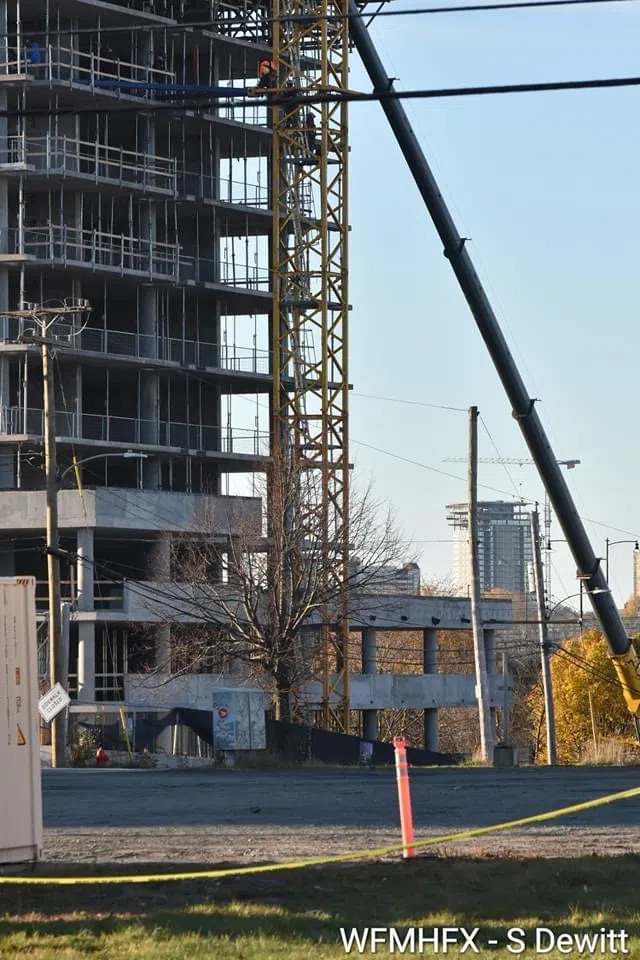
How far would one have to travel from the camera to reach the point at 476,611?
156 ft

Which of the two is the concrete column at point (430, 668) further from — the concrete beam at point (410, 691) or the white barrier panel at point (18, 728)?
the white barrier panel at point (18, 728)

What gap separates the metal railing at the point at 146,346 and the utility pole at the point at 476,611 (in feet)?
87.7

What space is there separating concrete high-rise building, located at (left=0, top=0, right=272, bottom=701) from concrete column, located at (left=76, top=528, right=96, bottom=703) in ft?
0.34

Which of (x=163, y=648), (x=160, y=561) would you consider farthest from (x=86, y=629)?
(x=160, y=561)

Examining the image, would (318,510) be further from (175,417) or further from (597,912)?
(597,912)

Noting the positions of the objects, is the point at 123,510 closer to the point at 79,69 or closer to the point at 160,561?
the point at 160,561

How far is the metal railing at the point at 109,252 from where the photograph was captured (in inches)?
2867

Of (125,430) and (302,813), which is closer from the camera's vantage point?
(302,813)

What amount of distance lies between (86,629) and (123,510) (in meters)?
5.21

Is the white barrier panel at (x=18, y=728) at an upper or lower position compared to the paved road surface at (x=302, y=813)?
upper

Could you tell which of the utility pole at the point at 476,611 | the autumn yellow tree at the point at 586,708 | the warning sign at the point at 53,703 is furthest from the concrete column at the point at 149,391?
the warning sign at the point at 53,703

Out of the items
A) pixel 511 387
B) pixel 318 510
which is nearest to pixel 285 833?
pixel 511 387

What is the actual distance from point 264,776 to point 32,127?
50.6m

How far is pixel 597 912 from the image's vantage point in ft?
39.0
